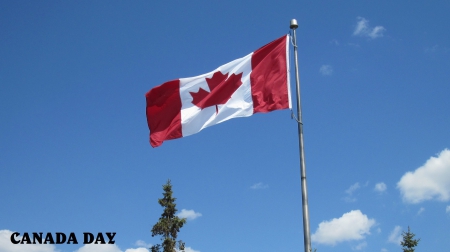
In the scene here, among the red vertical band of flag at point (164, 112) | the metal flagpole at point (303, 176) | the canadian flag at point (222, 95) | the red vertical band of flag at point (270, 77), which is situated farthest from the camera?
the red vertical band of flag at point (164, 112)

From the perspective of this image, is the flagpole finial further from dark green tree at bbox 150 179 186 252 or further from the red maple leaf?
Result: dark green tree at bbox 150 179 186 252

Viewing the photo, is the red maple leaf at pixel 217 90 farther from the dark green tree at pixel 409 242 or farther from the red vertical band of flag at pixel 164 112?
the dark green tree at pixel 409 242

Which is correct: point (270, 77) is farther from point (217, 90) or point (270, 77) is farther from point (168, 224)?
point (168, 224)

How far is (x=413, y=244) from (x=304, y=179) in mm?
28966

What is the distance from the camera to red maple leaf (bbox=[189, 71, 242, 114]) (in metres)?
17.8

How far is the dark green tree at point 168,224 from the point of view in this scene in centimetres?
4469

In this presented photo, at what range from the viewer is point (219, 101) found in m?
17.9

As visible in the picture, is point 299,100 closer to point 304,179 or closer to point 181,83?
point 304,179

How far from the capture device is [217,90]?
18000 millimetres

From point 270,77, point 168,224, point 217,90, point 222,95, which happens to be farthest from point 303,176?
point 168,224

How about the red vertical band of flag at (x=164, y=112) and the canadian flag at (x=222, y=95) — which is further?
the red vertical band of flag at (x=164, y=112)

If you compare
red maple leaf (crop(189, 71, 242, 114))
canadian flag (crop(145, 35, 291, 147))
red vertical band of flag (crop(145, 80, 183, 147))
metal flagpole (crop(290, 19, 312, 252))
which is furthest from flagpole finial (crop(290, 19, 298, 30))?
red vertical band of flag (crop(145, 80, 183, 147))

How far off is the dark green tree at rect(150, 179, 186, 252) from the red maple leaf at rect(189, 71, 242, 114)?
2821 cm

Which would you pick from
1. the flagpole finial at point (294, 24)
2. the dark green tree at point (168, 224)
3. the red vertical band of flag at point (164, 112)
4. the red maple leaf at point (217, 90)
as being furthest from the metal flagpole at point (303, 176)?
the dark green tree at point (168, 224)
